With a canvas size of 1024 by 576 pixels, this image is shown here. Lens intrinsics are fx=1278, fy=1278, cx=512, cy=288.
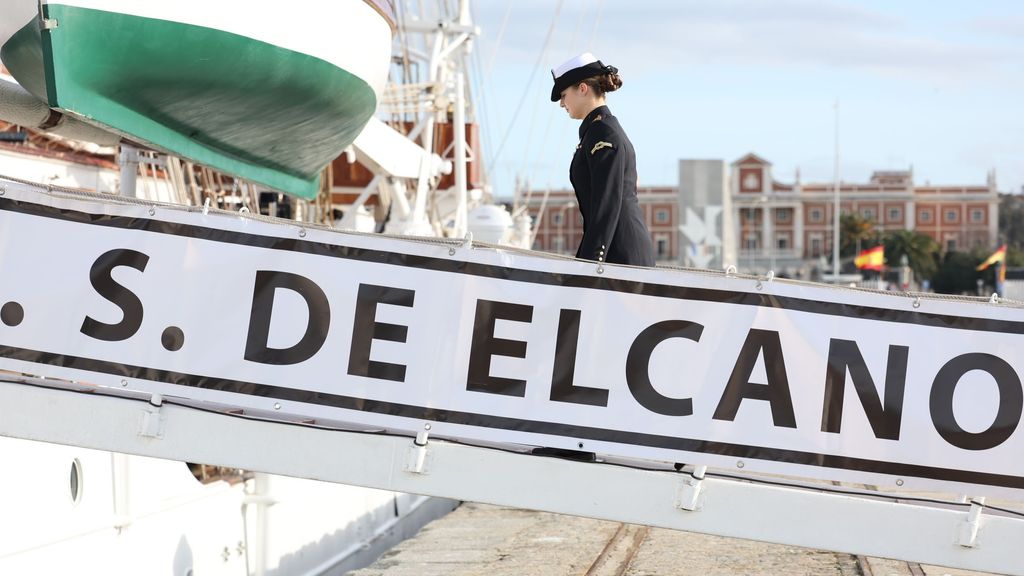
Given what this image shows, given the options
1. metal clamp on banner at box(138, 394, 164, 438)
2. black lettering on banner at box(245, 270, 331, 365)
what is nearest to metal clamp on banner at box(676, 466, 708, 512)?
black lettering on banner at box(245, 270, 331, 365)

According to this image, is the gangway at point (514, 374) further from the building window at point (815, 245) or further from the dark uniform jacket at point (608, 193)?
the building window at point (815, 245)

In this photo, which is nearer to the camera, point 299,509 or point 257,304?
point 257,304

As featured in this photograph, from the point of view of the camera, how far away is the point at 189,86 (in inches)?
267

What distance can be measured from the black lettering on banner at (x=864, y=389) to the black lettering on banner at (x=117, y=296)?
250cm

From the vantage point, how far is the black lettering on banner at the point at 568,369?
4586 mm

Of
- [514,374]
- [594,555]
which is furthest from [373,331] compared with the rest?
[594,555]

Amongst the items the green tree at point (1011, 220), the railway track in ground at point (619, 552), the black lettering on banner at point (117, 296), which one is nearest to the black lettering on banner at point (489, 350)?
→ the black lettering on banner at point (117, 296)

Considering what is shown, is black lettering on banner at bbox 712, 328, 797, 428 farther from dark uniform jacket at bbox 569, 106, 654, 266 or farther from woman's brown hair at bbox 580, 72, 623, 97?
woman's brown hair at bbox 580, 72, 623, 97

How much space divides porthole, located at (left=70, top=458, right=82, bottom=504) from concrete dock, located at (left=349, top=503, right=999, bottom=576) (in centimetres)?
259

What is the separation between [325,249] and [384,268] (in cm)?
23

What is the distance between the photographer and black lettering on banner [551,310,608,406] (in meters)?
4.59

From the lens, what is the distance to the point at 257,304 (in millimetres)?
4637

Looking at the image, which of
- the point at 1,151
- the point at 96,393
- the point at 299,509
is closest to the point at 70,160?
the point at 1,151

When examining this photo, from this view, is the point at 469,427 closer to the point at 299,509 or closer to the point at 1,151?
the point at 299,509
